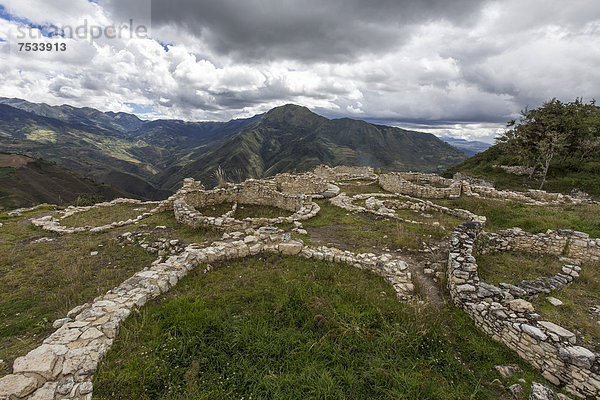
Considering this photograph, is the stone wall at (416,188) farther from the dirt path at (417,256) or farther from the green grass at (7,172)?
the green grass at (7,172)

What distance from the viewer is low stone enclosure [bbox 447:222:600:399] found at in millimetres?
4199

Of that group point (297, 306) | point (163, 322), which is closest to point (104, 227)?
point (163, 322)

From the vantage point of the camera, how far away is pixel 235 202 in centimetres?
1833

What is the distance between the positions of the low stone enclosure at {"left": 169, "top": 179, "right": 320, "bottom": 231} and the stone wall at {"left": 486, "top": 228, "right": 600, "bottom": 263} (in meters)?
8.64

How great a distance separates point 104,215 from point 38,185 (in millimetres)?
144318

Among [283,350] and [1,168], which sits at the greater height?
Answer: [283,350]

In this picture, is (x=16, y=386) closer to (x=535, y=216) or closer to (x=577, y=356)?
(x=577, y=356)

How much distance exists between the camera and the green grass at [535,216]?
1112 centimetres

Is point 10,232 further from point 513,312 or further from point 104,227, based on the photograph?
point 513,312

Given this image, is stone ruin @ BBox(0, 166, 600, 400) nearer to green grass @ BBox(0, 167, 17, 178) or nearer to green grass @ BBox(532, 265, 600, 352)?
green grass @ BBox(532, 265, 600, 352)

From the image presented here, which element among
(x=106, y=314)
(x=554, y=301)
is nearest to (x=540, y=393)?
(x=554, y=301)

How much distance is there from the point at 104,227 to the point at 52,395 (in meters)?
10.7

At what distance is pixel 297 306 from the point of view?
5.99 m

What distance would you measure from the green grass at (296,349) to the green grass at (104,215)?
10.9 meters
